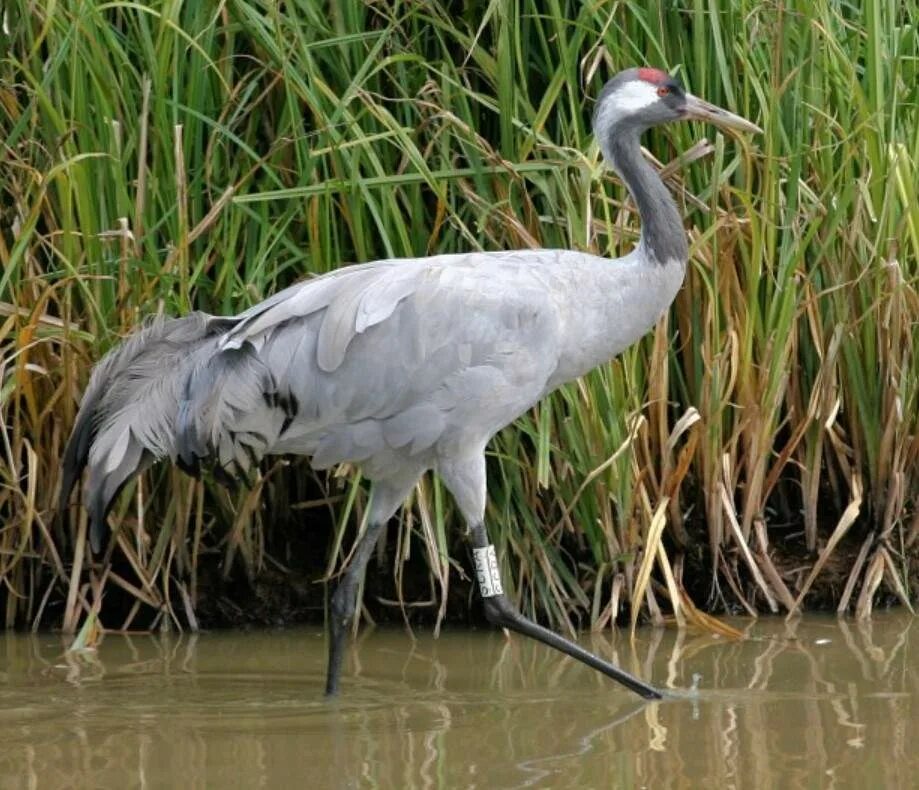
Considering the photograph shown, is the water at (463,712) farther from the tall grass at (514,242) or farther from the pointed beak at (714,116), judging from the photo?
the pointed beak at (714,116)

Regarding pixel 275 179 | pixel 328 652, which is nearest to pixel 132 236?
pixel 275 179

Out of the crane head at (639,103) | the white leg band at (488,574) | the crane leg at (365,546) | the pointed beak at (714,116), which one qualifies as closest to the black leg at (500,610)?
the white leg band at (488,574)

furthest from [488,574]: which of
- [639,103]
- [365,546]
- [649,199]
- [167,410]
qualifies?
[639,103]

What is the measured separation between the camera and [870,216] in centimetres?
539

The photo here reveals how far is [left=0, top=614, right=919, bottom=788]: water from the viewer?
158 inches

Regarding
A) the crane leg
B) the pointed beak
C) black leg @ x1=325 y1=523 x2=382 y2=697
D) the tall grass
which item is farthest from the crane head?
black leg @ x1=325 y1=523 x2=382 y2=697

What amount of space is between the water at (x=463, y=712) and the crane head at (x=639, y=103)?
4.75 feet

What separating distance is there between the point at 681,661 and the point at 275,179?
176 cm

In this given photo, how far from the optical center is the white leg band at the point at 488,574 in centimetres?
495

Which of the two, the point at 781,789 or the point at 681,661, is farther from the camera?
the point at 681,661

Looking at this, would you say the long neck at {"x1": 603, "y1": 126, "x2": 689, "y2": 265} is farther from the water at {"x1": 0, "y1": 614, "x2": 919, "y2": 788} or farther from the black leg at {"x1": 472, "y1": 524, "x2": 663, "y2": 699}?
the water at {"x1": 0, "y1": 614, "x2": 919, "y2": 788}

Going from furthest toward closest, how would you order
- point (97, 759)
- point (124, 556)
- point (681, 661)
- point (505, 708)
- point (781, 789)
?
point (124, 556)
point (681, 661)
point (505, 708)
point (97, 759)
point (781, 789)

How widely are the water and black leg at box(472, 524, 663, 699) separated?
104 mm

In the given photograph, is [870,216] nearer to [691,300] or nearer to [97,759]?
[691,300]
